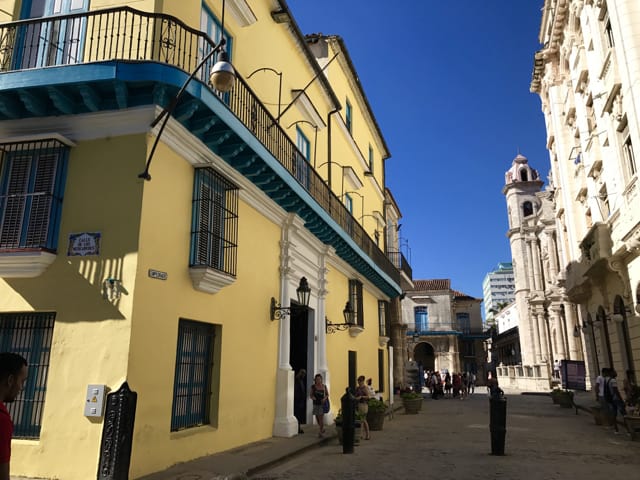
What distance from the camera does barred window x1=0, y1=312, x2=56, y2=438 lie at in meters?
6.60

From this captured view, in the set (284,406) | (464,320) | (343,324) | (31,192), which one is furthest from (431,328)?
(31,192)

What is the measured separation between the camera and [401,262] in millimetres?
25969

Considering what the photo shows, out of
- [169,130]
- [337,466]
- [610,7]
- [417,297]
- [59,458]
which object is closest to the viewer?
[59,458]

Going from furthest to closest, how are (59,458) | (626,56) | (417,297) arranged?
(417,297) < (626,56) < (59,458)

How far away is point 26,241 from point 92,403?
2.37m

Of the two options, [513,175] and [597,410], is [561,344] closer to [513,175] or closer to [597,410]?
[513,175]

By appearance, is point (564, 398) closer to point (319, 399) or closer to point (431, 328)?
point (319, 399)

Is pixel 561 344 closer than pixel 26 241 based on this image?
No

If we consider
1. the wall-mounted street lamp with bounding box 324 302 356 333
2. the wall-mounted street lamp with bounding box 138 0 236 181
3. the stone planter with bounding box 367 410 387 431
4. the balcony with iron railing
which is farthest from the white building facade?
the wall-mounted street lamp with bounding box 138 0 236 181

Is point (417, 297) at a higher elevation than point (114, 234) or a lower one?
higher

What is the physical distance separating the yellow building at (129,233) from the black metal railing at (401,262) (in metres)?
16.3

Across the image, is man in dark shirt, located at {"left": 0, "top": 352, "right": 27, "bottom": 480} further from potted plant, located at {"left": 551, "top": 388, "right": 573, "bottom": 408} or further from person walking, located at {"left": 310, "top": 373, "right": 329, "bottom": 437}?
potted plant, located at {"left": 551, "top": 388, "right": 573, "bottom": 408}

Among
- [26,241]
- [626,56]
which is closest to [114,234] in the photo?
[26,241]

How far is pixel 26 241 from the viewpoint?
692 centimetres
